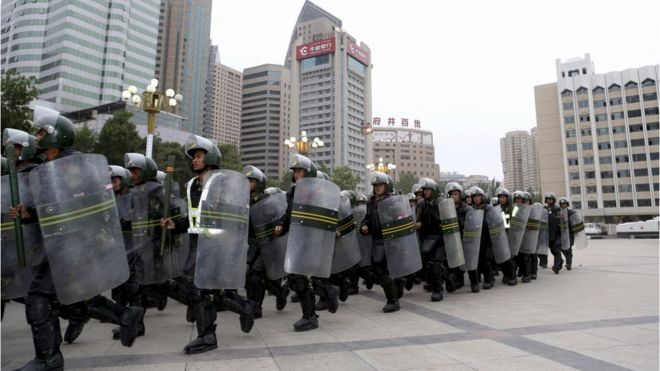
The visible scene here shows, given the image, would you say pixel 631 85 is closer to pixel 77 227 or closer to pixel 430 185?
pixel 430 185

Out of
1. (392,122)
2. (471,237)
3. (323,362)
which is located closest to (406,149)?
(392,122)

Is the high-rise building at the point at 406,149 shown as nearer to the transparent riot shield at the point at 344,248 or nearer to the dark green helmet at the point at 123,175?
the transparent riot shield at the point at 344,248

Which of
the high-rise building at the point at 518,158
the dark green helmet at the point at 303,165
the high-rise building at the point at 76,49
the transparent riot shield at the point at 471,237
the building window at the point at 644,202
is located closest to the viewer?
the dark green helmet at the point at 303,165

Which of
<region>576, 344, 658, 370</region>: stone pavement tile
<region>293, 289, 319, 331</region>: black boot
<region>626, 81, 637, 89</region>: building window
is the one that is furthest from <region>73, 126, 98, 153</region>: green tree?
<region>626, 81, 637, 89</region>: building window

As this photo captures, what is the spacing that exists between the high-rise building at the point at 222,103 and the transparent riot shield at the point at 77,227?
515ft

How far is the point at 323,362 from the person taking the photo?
3.51 m

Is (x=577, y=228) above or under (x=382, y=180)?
under

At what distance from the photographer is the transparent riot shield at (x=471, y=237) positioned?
A: 24.6ft

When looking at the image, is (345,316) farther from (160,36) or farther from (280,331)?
(160,36)

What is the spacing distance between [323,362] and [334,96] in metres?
116

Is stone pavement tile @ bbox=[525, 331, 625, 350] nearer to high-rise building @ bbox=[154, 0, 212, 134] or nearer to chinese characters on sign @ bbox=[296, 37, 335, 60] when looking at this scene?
chinese characters on sign @ bbox=[296, 37, 335, 60]

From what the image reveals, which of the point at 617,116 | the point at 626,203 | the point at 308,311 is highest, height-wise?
the point at 617,116

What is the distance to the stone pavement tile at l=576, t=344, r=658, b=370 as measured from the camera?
11.0 feet

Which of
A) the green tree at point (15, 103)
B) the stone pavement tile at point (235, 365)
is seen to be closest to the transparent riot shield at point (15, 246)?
the stone pavement tile at point (235, 365)
